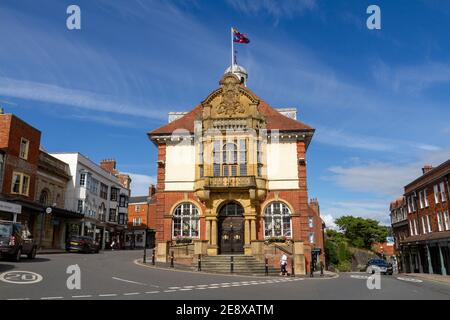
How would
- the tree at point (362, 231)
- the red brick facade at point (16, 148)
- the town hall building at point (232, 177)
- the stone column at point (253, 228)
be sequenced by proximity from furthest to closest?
the tree at point (362, 231) → the red brick facade at point (16, 148) → the town hall building at point (232, 177) → the stone column at point (253, 228)

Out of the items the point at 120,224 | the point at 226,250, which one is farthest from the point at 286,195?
the point at 120,224

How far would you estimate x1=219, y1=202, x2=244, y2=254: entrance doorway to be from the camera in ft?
89.5

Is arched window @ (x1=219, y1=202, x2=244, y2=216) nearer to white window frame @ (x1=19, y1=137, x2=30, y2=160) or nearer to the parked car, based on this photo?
the parked car

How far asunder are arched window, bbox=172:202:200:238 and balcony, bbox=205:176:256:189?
7.68ft

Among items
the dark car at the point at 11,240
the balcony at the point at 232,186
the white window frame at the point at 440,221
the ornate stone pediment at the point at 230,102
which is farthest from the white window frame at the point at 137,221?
the dark car at the point at 11,240

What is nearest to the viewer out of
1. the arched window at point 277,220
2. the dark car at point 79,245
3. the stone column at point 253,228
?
the stone column at point 253,228

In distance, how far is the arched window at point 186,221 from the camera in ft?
90.7

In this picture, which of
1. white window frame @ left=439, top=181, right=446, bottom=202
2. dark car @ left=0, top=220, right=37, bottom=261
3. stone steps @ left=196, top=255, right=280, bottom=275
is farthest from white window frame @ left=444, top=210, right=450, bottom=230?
dark car @ left=0, top=220, right=37, bottom=261

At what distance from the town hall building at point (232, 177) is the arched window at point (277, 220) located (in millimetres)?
69

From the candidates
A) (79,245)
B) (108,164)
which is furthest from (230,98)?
(108,164)

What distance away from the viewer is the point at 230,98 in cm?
2903

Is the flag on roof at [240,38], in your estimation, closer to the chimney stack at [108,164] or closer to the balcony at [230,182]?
the balcony at [230,182]

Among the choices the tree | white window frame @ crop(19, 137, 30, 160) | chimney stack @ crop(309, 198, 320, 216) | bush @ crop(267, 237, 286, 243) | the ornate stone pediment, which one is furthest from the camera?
the tree

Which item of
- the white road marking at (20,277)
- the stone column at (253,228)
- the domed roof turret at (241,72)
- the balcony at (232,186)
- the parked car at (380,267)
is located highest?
the domed roof turret at (241,72)
